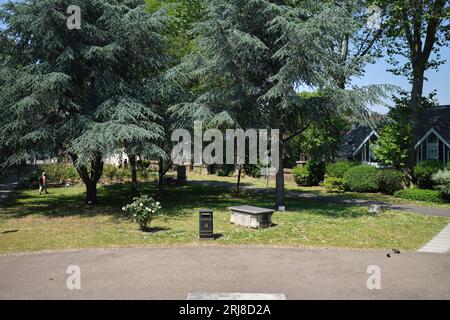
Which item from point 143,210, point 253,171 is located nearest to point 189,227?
point 143,210

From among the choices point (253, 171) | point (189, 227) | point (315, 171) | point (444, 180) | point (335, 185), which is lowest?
point (189, 227)

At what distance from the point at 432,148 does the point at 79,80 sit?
93.2 ft

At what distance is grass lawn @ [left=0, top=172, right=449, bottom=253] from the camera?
12.9 m

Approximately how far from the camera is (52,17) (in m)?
17.8

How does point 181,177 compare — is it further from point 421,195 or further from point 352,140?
point 352,140

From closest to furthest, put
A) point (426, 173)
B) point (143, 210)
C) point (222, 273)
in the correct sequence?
point (222, 273)
point (143, 210)
point (426, 173)

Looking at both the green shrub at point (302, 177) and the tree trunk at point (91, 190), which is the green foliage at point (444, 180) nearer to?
the green shrub at point (302, 177)

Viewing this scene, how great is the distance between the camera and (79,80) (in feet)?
65.6

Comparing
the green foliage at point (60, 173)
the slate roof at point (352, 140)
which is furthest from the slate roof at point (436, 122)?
the green foliage at point (60, 173)

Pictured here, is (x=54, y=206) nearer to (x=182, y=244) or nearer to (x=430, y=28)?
(x=182, y=244)

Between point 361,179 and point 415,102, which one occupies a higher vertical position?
point 415,102

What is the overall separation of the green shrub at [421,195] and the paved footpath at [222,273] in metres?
13.1

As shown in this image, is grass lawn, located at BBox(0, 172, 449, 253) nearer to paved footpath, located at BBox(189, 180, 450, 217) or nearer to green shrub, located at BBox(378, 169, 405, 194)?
paved footpath, located at BBox(189, 180, 450, 217)
